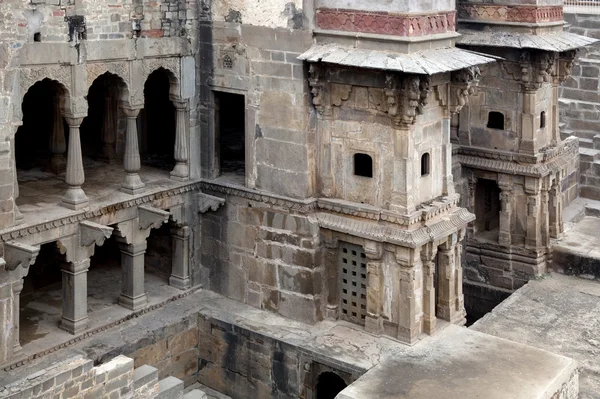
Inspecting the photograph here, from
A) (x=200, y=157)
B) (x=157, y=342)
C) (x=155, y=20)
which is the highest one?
(x=155, y=20)

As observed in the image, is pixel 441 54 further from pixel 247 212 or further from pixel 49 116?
pixel 49 116

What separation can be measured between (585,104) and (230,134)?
33.8ft

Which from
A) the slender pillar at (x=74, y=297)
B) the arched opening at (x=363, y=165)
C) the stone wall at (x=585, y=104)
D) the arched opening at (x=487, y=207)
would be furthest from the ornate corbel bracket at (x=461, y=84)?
the stone wall at (x=585, y=104)

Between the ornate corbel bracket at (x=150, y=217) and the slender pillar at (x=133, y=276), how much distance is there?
1.39 ft

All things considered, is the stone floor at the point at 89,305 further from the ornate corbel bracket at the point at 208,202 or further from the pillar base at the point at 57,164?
the pillar base at the point at 57,164

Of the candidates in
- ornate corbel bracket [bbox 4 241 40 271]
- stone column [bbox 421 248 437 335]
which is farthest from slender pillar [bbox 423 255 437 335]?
ornate corbel bracket [bbox 4 241 40 271]

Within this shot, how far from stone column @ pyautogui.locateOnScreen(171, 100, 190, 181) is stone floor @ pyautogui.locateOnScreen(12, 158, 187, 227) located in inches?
8.5

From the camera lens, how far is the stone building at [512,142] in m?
21.6

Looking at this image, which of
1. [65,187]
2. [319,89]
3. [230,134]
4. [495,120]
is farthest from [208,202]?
[495,120]

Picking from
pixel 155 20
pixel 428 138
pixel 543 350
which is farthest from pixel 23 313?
pixel 543 350

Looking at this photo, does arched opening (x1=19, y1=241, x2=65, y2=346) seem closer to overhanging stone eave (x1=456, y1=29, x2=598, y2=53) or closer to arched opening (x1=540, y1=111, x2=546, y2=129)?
overhanging stone eave (x1=456, y1=29, x2=598, y2=53)

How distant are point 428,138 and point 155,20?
5.88 meters

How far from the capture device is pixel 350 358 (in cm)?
1745

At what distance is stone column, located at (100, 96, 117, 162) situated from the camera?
2151 centimetres
